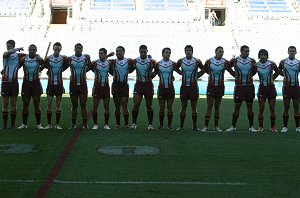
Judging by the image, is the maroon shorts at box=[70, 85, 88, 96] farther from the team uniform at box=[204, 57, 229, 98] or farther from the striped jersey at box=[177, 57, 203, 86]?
the team uniform at box=[204, 57, 229, 98]

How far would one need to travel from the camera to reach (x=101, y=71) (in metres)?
13.1

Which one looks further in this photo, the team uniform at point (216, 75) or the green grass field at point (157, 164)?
the team uniform at point (216, 75)

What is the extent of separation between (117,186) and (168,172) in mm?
1086

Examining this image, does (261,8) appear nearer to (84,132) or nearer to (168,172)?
(84,132)

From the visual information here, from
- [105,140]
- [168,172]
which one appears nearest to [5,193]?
[168,172]

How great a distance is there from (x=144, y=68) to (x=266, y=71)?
8.06 ft

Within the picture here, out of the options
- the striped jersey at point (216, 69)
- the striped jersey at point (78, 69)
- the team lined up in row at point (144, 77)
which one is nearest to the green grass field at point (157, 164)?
the team lined up in row at point (144, 77)

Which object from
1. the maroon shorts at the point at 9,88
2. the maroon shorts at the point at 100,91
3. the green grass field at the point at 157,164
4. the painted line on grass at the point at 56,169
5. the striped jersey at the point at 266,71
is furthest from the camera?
the maroon shorts at the point at 100,91

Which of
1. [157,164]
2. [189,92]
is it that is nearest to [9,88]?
[189,92]

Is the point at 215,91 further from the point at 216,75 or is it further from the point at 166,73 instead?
the point at 166,73

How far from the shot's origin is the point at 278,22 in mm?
39125

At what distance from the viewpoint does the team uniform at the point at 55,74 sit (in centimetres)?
1301

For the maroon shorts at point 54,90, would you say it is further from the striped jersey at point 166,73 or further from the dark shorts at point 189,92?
the dark shorts at point 189,92

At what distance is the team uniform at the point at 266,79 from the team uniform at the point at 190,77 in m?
1.23
